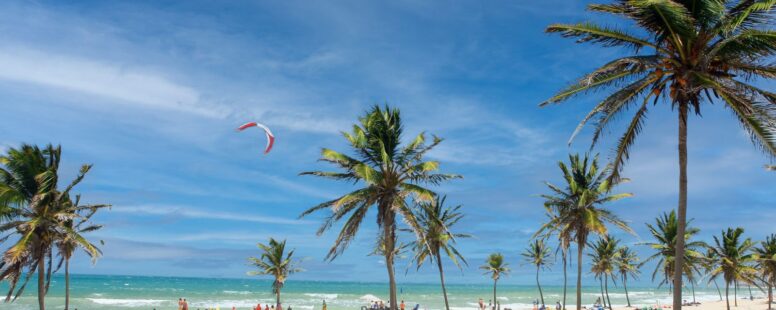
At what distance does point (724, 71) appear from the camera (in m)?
11.9

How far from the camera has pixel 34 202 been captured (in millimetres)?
19312

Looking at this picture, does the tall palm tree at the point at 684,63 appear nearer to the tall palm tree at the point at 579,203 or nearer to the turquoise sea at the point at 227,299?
the tall palm tree at the point at 579,203

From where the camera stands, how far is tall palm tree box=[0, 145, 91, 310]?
19578 mm

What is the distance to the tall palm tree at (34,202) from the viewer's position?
19.6 meters

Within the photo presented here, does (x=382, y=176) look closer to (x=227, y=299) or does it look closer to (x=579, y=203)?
(x=579, y=203)

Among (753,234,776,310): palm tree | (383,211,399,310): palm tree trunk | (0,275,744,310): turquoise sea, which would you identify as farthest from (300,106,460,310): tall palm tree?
(0,275,744,310): turquoise sea

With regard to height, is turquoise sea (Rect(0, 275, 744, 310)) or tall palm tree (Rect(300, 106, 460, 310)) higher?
tall palm tree (Rect(300, 106, 460, 310))

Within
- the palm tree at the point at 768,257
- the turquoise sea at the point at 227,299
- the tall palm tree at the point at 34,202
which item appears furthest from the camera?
the turquoise sea at the point at 227,299

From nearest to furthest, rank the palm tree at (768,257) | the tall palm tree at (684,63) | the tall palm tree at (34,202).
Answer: the tall palm tree at (684,63)
the tall palm tree at (34,202)
the palm tree at (768,257)

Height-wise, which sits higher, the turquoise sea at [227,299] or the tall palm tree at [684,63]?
the tall palm tree at [684,63]

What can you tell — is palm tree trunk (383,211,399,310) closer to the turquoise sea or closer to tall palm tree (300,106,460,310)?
tall palm tree (300,106,460,310)

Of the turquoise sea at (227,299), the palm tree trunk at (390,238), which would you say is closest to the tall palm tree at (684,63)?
the palm tree trunk at (390,238)

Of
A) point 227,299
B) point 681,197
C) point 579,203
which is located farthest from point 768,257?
point 227,299

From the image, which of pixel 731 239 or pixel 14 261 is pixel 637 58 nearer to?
pixel 14 261
